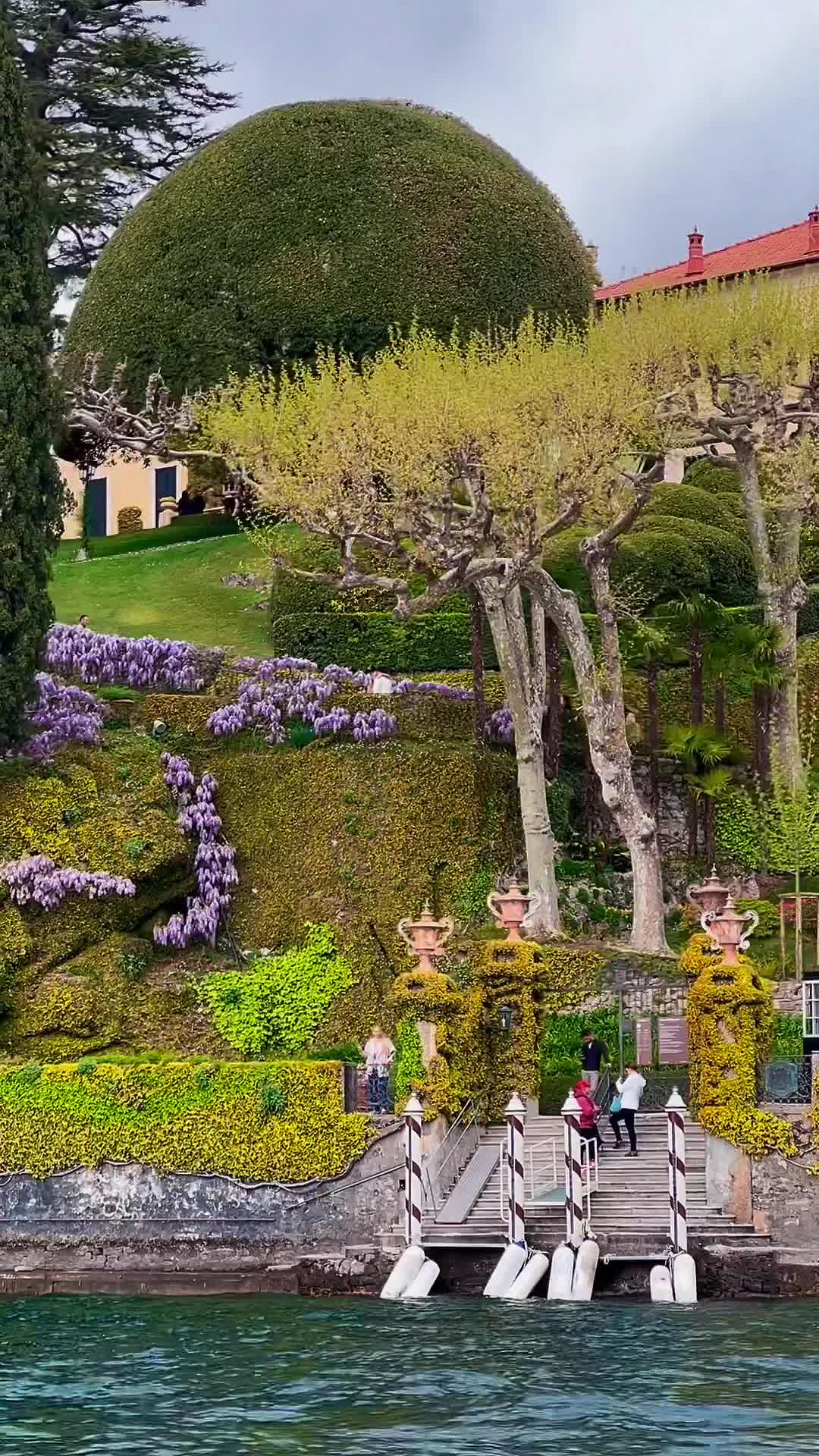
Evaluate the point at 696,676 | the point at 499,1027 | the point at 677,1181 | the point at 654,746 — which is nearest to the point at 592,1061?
the point at 499,1027

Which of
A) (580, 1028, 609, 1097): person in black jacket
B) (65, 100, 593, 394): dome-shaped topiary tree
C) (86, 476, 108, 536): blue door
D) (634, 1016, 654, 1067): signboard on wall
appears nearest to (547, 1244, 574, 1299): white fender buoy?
(580, 1028, 609, 1097): person in black jacket

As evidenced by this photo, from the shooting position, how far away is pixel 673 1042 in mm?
35969

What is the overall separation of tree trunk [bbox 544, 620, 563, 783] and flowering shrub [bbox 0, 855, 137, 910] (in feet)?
28.8

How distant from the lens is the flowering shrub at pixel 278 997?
37.8 m

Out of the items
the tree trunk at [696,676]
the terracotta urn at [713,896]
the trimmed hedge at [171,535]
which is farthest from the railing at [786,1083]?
the trimmed hedge at [171,535]

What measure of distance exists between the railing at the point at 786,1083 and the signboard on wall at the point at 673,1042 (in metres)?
4.94

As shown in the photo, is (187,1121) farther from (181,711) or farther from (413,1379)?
(181,711)

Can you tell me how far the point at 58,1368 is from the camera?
82.3ft

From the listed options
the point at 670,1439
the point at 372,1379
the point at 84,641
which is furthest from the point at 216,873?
the point at 670,1439

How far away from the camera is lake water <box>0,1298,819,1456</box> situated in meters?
21.7

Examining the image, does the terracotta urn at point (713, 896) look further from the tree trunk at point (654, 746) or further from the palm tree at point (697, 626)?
the palm tree at point (697, 626)

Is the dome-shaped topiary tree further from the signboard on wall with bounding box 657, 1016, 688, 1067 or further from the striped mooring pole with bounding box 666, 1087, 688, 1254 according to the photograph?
the striped mooring pole with bounding box 666, 1087, 688, 1254

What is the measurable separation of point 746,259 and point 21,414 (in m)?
38.1

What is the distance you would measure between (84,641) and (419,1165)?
60.2 ft
